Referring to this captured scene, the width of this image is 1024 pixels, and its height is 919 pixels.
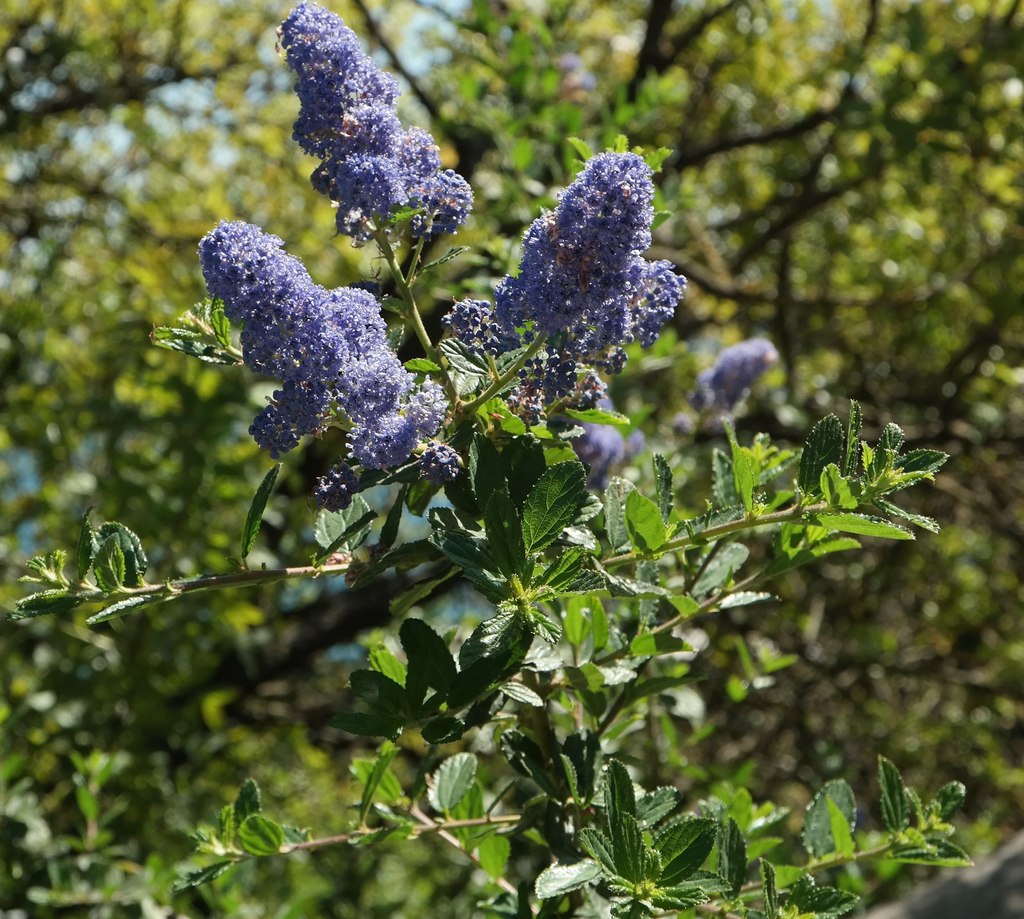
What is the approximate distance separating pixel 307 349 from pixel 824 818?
1.14 meters

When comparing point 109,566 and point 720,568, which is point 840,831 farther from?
point 109,566

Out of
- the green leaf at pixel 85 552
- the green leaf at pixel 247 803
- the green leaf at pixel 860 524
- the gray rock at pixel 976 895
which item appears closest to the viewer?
the green leaf at pixel 860 524

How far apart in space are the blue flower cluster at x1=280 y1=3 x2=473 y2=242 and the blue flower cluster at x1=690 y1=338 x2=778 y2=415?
3.94ft

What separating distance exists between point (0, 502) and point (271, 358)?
150 inches

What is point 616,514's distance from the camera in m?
1.52

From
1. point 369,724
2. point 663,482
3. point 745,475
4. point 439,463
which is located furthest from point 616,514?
point 369,724

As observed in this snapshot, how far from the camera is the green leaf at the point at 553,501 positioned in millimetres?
1297

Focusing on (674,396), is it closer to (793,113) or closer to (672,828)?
(793,113)

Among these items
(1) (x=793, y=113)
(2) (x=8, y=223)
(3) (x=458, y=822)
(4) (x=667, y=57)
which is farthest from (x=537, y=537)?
(2) (x=8, y=223)

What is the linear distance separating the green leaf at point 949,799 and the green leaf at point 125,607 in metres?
1.20

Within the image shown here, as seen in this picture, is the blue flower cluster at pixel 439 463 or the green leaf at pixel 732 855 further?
the green leaf at pixel 732 855

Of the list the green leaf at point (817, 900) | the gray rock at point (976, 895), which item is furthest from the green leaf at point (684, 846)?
the gray rock at point (976, 895)

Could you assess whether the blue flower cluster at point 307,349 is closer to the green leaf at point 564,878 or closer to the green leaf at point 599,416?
the green leaf at point 599,416

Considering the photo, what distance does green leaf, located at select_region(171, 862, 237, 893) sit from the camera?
1.58 metres
